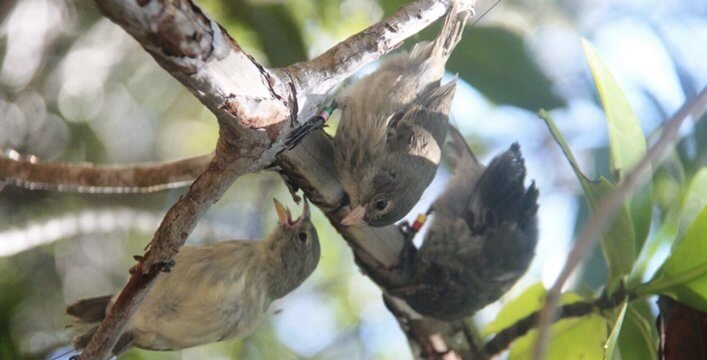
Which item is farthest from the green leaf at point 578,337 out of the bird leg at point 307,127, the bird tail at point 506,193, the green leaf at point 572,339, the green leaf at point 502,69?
the bird leg at point 307,127

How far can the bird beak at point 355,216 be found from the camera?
0.74 m

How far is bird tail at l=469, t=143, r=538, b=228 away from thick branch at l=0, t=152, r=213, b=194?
1.12 ft

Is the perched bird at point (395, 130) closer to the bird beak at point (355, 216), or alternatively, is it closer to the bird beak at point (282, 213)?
the bird beak at point (355, 216)

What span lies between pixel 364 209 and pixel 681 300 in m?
0.38

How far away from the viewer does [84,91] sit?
138 cm

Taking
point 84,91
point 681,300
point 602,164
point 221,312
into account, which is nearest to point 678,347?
point 681,300

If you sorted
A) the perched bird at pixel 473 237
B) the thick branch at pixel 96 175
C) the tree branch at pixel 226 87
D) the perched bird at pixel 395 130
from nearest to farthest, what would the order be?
the tree branch at pixel 226 87, the perched bird at pixel 395 130, the perched bird at pixel 473 237, the thick branch at pixel 96 175

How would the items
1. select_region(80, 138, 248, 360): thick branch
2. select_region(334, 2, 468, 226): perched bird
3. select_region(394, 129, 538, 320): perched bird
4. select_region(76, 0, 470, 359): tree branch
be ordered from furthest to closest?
select_region(394, 129, 538, 320): perched bird, select_region(334, 2, 468, 226): perched bird, select_region(80, 138, 248, 360): thick branch, select_region(76, 0, 470, 359): tree branch

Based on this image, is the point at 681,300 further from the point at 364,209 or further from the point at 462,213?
the point at 364,209

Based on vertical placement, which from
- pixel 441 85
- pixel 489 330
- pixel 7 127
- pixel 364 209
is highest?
pixel 441 85

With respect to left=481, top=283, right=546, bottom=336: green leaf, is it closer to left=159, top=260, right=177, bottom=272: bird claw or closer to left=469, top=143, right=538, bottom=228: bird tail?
left=469, top=143, right=538, bottom=228: bird tail

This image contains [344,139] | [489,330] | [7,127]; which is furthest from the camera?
[7,127]

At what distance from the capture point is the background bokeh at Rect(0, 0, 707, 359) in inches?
34.0

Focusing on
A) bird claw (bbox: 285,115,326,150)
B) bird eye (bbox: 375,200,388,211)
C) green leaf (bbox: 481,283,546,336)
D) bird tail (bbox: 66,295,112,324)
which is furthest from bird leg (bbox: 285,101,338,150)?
green leaf (bbox: 481,283,546,336)
